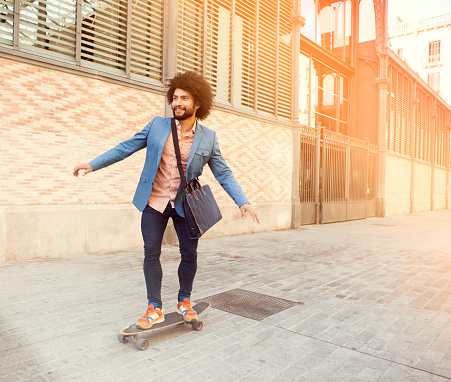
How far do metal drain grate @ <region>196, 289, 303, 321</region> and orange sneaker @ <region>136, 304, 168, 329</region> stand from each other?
1.05m

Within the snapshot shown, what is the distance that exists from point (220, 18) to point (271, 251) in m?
6.75

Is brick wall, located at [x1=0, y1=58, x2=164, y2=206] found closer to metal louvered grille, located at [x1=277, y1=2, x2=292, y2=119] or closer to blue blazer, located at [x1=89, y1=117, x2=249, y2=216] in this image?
blue blazer, located at [x1=89, y1=117, x2=249, y2=216]

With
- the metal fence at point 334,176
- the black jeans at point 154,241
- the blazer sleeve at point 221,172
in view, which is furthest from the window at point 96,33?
the metal fence at point 334,176

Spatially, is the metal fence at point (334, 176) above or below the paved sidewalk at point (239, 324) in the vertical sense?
above

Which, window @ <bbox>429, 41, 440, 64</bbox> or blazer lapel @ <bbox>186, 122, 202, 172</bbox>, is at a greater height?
window @ <bbox>429, 41, 440, 64</bbox>

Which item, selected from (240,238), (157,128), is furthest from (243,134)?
(157,128)

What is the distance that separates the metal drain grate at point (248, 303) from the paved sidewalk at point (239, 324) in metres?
0.12

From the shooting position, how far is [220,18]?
11.0 metres

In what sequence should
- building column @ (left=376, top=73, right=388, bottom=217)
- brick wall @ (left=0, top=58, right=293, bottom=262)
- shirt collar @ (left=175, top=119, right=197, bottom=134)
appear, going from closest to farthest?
shirt collar @ (left=175, top=119, right=197, bottom=134) < brick wall @ (left=0, top=58, right=293, bottom=262) < building column @ (left=376, top=73, right=388, bottom=217)

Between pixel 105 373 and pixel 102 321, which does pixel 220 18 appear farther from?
pixel 105 373

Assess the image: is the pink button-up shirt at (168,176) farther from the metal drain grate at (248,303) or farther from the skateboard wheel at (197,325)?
the metal drain grate at (248,303)

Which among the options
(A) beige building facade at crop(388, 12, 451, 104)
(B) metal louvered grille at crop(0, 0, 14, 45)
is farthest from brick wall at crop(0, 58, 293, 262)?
(A) beige building facade at crop(388, 12, 451, 104)

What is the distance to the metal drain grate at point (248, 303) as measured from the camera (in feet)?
13.7

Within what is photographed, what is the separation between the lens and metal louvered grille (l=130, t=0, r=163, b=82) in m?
8.76
